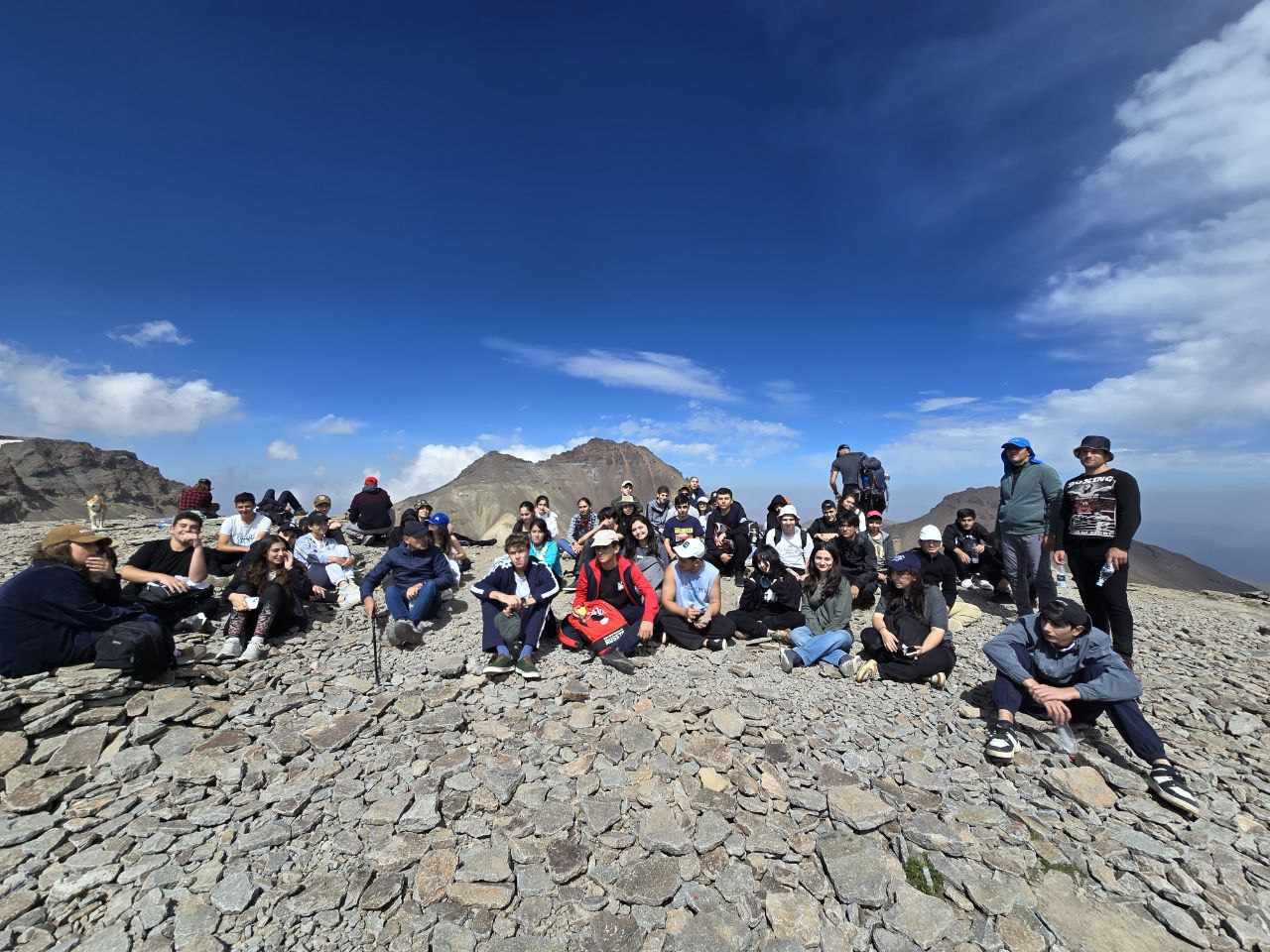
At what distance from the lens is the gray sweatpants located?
302 inches

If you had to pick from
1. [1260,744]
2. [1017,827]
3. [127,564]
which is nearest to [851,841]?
[1017,827]

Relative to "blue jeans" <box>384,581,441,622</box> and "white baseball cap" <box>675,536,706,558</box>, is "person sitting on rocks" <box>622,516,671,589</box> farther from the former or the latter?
"blue jeans" <box>384,581,441,622</box>

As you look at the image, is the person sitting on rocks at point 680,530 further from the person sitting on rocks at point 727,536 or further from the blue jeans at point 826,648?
the blue jeans at point 826,648

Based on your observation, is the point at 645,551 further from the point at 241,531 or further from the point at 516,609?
the point at 241,531

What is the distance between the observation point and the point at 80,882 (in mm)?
3457

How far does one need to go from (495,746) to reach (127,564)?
20.9 ft

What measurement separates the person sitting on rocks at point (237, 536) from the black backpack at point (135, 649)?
4.55m

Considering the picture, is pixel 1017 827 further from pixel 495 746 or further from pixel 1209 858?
pixel 495 746

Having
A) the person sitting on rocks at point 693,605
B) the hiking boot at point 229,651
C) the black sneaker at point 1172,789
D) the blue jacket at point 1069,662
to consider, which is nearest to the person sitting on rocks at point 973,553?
the blue jacket at point 1069,662

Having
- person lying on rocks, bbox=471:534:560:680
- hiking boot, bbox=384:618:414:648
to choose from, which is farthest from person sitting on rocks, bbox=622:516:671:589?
hiking boot, bbox=384:618:414:648

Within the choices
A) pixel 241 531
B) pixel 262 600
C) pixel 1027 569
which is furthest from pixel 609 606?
pixel 241 531

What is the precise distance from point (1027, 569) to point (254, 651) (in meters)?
11.8

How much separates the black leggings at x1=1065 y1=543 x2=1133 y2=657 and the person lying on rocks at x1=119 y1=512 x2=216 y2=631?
12.1 m

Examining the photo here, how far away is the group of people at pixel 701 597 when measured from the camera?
5.23 m
